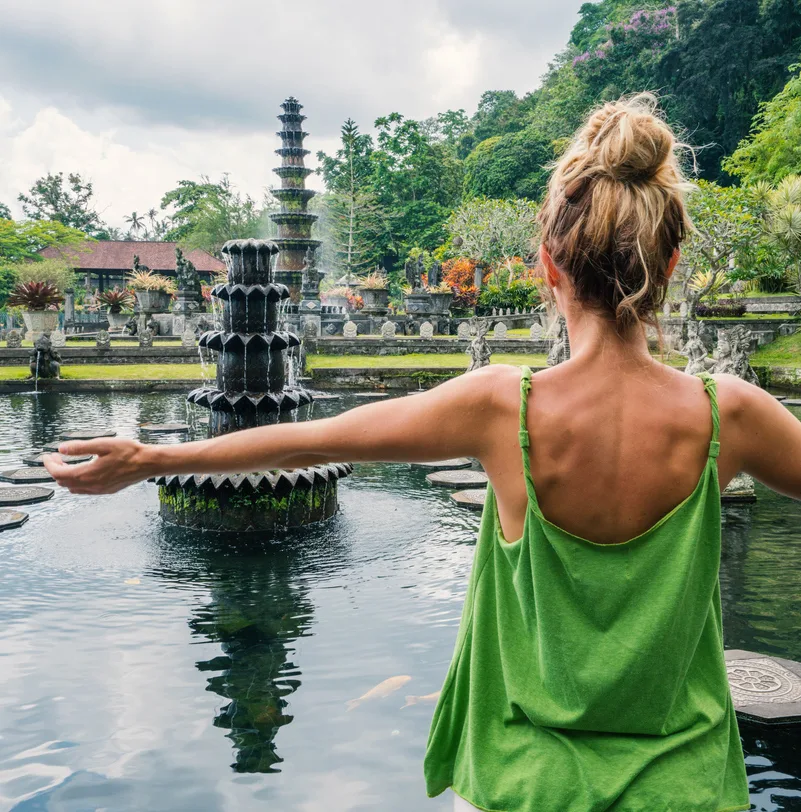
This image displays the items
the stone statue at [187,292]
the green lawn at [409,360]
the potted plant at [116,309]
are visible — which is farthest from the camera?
the stone statue at [187,292]

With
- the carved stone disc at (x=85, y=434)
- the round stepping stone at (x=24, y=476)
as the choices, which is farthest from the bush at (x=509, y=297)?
the round stepping stone at (x=24, y=476)

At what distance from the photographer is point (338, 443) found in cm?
132

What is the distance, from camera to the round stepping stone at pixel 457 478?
8375mm

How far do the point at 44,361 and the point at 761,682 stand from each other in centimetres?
1682

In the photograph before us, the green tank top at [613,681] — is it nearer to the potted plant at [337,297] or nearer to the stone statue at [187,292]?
the stone statue at [187,292]

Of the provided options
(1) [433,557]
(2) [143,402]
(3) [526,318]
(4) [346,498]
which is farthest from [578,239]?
(3) [526,318]

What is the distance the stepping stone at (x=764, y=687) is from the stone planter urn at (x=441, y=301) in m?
28.1

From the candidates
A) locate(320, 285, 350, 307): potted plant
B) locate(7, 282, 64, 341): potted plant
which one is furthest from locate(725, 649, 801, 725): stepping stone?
locate(320, 285, 350, 307): potted plant

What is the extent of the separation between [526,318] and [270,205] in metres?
29.9

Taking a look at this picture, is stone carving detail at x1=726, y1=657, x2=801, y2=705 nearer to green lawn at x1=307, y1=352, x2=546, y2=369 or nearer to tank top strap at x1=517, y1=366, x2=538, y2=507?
tank top strap at x1=517, y1=366, x2=538, y2=507

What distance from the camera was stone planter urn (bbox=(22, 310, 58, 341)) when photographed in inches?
990

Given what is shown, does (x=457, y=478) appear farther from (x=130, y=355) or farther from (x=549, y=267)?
(x=130, y=355)

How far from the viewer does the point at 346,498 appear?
26.0 ft

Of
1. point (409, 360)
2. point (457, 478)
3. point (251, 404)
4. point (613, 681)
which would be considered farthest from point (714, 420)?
point (409, 360)
